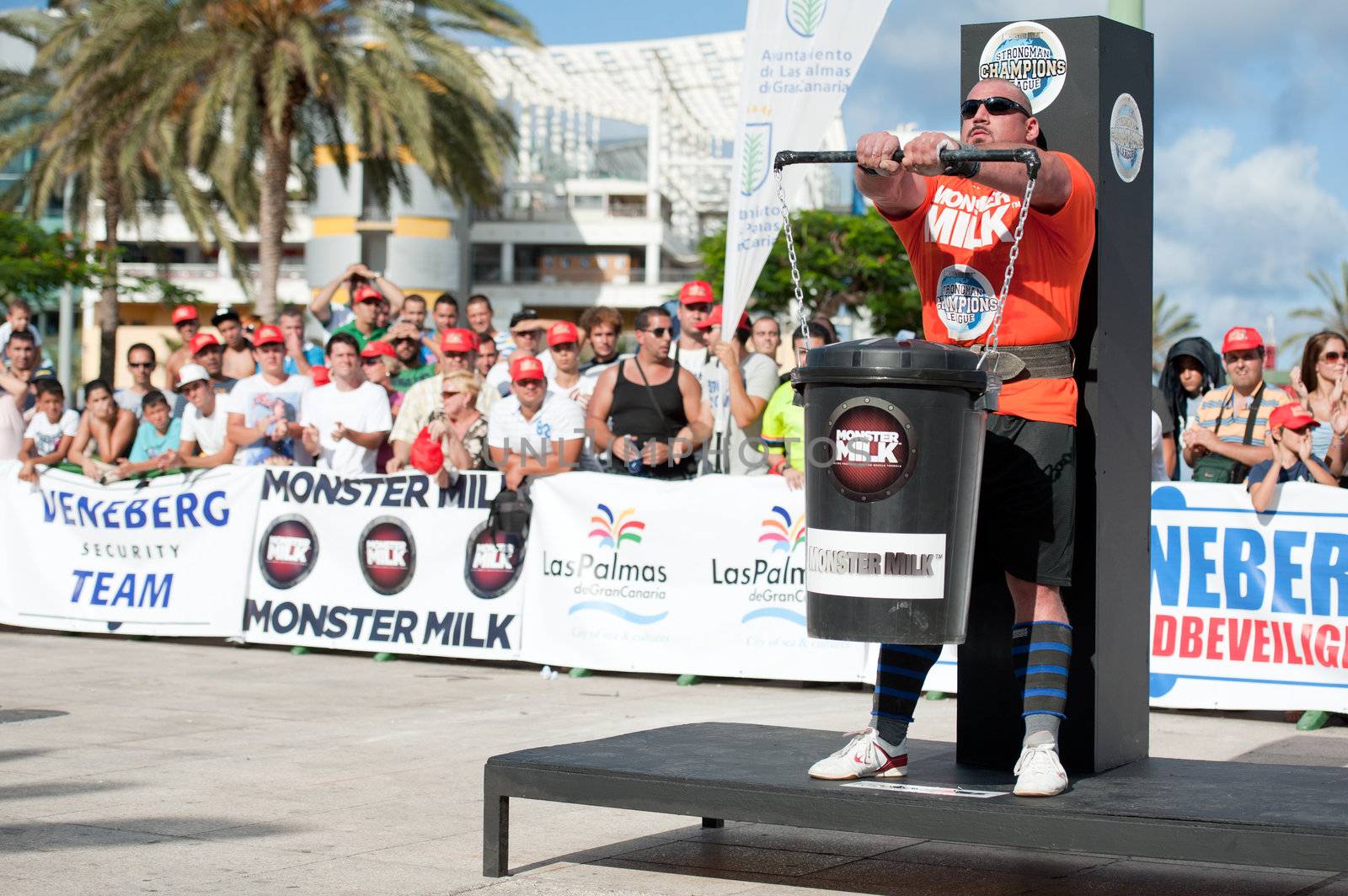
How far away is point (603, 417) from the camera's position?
1056 centimetres

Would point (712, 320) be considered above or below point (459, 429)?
above

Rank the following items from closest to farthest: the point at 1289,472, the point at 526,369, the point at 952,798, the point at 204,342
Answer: the point at 952,798 < the point at 1289,472 < the point at 526,369 < the point at 204,342

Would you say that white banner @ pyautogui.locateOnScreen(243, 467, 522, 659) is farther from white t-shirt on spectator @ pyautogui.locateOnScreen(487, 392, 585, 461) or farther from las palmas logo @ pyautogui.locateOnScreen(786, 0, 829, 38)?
las palmas logo @ pyautogui.locateOnScreen(786, 0, 829, 38)

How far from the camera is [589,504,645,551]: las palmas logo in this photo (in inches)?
400

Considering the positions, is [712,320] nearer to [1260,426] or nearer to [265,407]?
[265,407]

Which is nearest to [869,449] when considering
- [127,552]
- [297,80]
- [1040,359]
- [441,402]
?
[1040,359]

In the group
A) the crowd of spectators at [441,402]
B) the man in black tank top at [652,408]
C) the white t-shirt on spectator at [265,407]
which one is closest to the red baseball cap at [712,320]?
the crowd of spectators at [441,402]

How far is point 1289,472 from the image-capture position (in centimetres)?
891

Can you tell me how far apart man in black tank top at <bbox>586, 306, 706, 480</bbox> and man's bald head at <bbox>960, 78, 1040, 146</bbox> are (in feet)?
18.0

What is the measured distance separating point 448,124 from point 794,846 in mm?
22631

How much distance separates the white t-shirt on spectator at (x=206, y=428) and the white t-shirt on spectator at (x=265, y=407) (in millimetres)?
218

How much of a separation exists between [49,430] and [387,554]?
372 cm

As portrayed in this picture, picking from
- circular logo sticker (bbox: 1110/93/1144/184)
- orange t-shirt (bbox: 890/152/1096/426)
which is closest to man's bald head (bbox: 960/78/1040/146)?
orange t-shirt (bbox: 890/152/1096/426)

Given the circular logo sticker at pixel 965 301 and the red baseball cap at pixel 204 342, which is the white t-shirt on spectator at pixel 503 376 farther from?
the circular logo sticker at pixel 965 301
